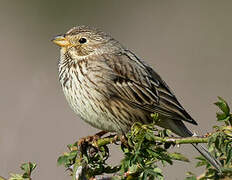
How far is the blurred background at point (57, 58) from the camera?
596 cm

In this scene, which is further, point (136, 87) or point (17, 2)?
point (17, 2)

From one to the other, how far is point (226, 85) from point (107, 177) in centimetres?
444

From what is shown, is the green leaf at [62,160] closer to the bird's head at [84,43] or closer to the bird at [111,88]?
the bird at [111,88]

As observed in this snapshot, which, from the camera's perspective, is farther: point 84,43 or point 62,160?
point 84,43

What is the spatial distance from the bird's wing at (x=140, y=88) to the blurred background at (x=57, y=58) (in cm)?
143

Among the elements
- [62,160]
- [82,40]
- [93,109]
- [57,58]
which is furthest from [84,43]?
[57,58]

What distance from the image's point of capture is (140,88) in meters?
3.85

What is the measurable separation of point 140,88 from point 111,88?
0.21m

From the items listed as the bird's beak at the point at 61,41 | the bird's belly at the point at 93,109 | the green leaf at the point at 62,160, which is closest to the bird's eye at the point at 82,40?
the bird's beak at the point at 61,41

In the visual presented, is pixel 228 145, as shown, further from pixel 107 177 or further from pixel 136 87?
pixel 136 87

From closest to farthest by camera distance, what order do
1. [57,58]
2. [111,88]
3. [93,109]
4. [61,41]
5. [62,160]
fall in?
[62,160], [93,109], [111,88], [61,41], [57,58]

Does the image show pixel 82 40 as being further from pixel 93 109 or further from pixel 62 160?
pixel 62 160

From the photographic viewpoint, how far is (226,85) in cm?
641

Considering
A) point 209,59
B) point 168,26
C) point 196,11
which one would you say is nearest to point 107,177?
point 209,59
